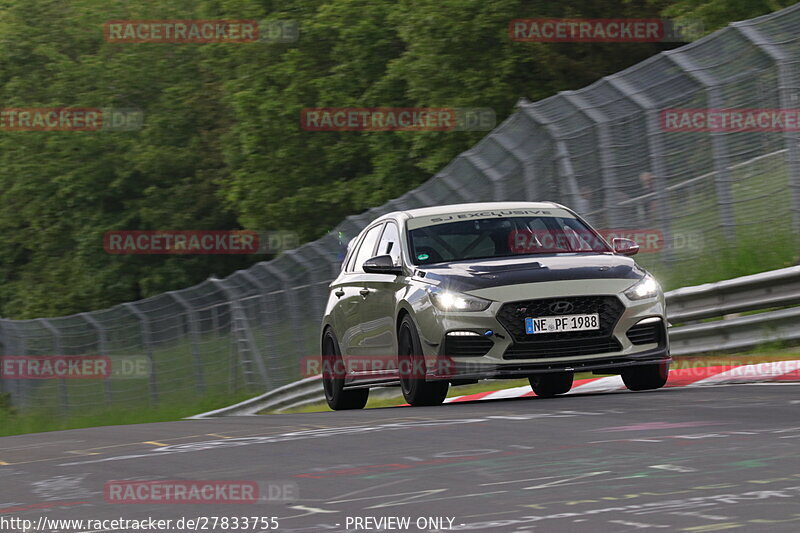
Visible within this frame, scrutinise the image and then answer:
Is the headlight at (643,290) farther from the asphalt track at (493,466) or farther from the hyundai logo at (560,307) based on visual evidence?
the asphalt track at (493,466)

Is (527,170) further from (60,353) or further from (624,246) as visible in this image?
(60,353)

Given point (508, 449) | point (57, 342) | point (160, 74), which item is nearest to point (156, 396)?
point (57, 342)

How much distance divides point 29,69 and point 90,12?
144 inches

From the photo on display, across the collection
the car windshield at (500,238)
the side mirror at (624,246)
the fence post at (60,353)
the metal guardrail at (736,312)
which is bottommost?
the fence post at (60,353)

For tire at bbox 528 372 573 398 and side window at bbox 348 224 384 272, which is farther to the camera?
side window at bbox 348 224 384 272

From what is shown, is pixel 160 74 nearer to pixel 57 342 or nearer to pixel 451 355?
pixel 57 342

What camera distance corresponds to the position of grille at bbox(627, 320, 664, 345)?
37.9ft

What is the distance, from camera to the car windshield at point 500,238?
12.5 metres

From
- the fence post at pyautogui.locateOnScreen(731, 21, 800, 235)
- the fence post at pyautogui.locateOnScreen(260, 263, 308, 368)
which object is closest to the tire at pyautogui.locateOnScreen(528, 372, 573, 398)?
the fence post at pyautogui.locateOnScreen(731, 21, 800, 235)

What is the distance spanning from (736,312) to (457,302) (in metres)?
3.23

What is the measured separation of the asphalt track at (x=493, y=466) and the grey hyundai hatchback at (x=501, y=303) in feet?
1.07

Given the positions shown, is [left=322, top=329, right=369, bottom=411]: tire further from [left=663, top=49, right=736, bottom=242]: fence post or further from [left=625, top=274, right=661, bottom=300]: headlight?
[left=663, top=49, right=736, bottom=242]: fence post

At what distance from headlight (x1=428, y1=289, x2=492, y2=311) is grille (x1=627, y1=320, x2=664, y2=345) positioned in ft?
3.62

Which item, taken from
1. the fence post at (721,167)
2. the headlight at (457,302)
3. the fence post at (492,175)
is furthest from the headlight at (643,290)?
the fence post at (492,175)
